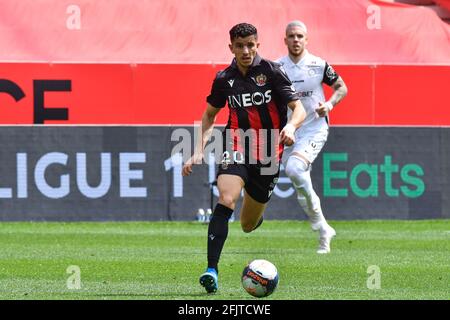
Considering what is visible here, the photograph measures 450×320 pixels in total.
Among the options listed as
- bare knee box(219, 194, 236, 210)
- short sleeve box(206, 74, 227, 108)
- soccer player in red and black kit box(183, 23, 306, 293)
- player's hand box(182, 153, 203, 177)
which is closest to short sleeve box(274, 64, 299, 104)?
soccer player in red and black kit box(183, 23, 306, 293)

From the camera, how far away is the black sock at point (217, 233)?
10.3 meters

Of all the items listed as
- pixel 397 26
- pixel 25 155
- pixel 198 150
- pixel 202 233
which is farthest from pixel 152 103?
pixel 198 150

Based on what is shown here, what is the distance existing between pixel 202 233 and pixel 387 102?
19.4 feet

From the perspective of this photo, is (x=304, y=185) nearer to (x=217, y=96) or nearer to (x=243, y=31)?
(x=217, y=96)

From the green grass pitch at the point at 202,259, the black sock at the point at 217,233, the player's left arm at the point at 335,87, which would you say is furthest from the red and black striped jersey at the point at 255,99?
the player's left arm at the point at 335,87

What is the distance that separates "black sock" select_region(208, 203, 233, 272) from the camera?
1027 cm

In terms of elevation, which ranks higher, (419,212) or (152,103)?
(152,103)

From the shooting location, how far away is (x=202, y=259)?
14203mm

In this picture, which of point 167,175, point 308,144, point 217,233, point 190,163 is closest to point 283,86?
point 190,163

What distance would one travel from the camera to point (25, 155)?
68.9 ft

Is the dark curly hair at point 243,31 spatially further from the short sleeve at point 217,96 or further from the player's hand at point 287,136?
the player's hand at point 287,136

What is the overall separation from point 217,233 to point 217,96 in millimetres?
1401

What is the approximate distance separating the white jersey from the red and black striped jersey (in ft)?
12.4

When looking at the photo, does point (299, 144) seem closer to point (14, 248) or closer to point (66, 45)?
point (14, 248)
